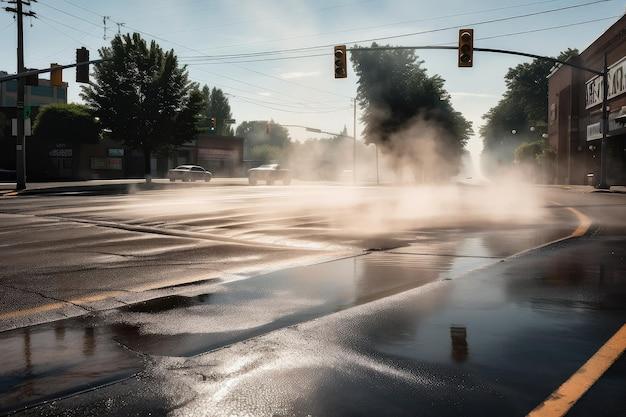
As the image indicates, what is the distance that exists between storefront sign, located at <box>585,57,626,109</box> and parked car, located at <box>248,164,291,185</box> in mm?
23892

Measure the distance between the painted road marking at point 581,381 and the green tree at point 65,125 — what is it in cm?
6051

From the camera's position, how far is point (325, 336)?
4.29m

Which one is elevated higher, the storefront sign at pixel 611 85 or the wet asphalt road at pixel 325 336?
the storefront sign at pixel 611 85

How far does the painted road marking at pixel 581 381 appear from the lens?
2938mm

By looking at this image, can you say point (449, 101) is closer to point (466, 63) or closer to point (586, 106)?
point (586, 106)

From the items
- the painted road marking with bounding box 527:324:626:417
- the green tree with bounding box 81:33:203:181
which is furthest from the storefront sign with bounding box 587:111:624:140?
the painted road marking with bounding box 527:324:626:417

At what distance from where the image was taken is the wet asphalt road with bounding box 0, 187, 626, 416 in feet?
10.2

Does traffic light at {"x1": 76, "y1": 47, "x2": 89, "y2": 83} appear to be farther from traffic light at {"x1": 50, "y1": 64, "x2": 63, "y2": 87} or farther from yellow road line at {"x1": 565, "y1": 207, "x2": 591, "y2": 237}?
yellow road line at {"x1": 565, "y1": 207, "x2": 591, "y2": 237}

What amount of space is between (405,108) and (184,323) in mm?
55569

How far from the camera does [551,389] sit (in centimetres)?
322

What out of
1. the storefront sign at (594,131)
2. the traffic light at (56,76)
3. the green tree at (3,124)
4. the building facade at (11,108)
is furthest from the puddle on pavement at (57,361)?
the green tree at (3,124)

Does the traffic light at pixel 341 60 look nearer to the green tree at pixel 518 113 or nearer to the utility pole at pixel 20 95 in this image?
the utility pole at pixel 20 95

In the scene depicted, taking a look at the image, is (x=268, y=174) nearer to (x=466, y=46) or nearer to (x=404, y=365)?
(x=466, y=46)

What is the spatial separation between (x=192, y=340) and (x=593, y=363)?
263 cm
